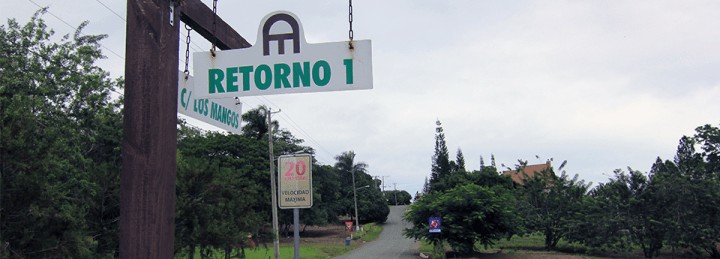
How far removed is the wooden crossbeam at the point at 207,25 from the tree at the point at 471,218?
2909 cm

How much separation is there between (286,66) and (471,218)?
98.6 feet

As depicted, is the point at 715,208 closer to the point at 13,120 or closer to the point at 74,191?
the point at 74,191

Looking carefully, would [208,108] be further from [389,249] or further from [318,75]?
[389,249]

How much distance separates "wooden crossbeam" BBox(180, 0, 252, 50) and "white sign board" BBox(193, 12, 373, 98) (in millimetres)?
234

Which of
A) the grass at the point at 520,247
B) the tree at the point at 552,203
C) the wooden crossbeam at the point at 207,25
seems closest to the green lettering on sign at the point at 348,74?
the wooden crossbeam at the point at 207,25

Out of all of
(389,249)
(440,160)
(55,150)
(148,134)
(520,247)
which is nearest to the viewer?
(148,134)

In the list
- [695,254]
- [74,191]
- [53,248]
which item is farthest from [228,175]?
[695,254]

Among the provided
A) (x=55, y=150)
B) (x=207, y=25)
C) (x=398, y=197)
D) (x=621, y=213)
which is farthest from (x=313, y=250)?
(x=398, y=197)

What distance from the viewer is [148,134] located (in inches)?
109

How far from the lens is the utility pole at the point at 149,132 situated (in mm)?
2701

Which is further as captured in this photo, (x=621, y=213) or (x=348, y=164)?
(x=348, y=164)

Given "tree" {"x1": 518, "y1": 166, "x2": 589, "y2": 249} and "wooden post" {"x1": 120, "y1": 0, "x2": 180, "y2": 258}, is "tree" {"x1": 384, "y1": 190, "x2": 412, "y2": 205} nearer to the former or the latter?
"tree" {"x1": 518, "y1": 166, "x2": 589, "y2": 249}

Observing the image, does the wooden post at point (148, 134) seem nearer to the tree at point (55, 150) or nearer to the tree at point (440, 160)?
the tree at point (55, 150)

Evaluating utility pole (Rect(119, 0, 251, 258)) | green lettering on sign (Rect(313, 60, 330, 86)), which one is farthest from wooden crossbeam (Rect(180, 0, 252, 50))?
green lettering on sign (Rect(313, 60, 330, 86))
